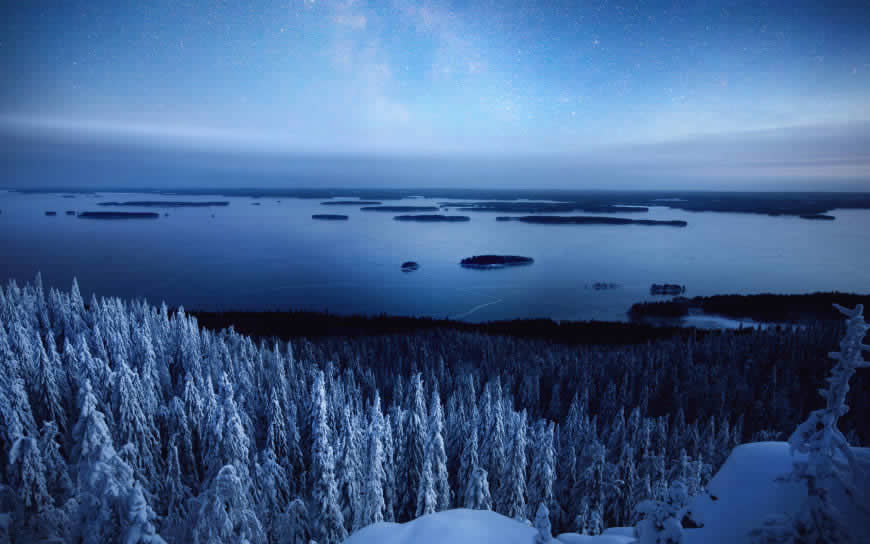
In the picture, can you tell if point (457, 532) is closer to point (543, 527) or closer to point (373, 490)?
point (543, 527)

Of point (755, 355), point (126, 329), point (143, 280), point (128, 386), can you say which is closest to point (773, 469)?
point (128, 386)

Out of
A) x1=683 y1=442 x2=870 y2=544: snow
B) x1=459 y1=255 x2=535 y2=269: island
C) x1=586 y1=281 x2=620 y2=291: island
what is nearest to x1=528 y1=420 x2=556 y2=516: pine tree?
x1=683 y1=442 x2=870 y2=544: snow

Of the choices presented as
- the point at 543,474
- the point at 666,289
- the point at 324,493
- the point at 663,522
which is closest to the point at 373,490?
the point at 324,493

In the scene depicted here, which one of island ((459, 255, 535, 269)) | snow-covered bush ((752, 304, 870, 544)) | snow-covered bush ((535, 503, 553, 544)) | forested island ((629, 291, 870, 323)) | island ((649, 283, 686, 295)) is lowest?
forested island ((629, 291, 870, 323))

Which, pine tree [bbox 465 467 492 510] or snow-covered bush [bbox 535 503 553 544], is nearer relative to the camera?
snow-covered bush [bbox 535 503 553 544]

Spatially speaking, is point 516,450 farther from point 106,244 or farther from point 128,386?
point 106,244

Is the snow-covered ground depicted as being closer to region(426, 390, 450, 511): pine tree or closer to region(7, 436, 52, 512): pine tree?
region(426, 390, 450, 511): pine tree

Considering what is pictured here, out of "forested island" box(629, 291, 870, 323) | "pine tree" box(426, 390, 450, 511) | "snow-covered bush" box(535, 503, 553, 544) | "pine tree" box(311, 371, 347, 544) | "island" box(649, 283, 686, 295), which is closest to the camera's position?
"snow-covered bush" box(535, 503, 553, 544)

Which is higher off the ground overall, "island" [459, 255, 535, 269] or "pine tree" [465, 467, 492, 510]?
"island" [459, 255, 535, 269]
